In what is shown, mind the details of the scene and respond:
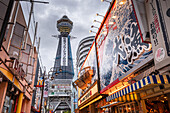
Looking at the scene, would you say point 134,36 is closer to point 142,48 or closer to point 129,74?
point 142,48

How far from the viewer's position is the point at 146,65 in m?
6.64

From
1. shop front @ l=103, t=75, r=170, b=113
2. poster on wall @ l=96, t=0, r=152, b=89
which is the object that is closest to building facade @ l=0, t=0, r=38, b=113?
poster on wall @ l=96, t=0, r=152, b=89

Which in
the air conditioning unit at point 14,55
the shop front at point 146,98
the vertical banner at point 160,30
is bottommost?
the shop front at point 146,98

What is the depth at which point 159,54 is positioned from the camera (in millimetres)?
5016

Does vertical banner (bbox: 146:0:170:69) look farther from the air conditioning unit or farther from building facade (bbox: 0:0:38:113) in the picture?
the air conditioning unit

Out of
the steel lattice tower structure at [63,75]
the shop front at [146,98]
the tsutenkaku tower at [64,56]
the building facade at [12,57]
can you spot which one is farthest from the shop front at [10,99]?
the tsutenkaku tower at [64,56]

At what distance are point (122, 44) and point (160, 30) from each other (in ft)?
13.6

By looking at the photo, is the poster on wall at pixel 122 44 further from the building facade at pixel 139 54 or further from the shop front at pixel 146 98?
the shop front at pixel 146 98

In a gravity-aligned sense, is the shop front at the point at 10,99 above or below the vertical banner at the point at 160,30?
below

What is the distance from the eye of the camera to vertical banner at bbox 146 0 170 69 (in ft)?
15.4

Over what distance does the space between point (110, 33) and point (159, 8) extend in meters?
6.23

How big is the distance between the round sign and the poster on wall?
125 centimetres

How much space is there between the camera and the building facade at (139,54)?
4.94 metres

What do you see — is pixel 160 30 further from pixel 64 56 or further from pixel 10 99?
pixel 64 56
